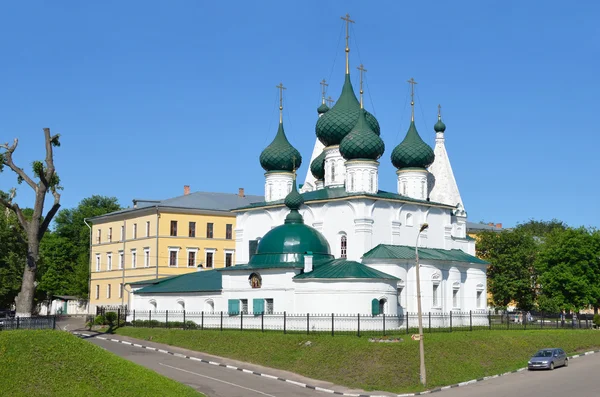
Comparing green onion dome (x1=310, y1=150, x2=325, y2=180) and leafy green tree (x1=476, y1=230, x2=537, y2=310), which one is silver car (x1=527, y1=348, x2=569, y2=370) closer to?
green onion dome (x1=310, y1=150, x2=325, y2=180)

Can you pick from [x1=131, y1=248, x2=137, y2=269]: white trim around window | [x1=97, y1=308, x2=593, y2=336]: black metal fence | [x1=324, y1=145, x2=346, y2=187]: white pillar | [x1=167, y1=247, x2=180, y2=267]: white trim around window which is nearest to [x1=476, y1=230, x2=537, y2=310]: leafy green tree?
[x1=97, y1=308, x2=593, y2=336]: black metal fence

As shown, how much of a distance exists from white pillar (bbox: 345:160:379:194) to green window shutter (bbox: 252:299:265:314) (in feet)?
24.8

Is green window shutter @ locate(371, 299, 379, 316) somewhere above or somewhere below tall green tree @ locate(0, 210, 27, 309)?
below

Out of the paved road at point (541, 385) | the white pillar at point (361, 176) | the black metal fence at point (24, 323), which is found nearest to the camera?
the black metal fence at point (24, 323)

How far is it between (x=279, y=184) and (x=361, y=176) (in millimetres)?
6718

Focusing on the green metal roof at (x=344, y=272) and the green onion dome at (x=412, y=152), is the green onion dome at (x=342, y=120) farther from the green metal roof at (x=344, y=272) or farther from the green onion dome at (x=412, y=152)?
the green metal roof at (x=344, y=272)

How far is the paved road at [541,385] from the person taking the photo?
966 inches

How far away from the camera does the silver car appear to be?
98.1ft

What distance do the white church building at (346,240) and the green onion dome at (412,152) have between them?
56mm

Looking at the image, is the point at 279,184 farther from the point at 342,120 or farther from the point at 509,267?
the point at 509,267

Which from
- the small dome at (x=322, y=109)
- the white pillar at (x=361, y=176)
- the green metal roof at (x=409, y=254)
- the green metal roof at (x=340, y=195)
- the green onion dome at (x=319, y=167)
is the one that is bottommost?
the green metal roof at (x=409, y=254)

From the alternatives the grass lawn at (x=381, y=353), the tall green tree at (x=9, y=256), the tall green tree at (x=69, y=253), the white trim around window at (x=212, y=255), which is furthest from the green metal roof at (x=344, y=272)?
the tall green tree at (x=69, y=253)

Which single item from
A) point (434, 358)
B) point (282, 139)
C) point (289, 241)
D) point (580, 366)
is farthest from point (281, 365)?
point (282, 139)

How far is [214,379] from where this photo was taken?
26.8 metres
